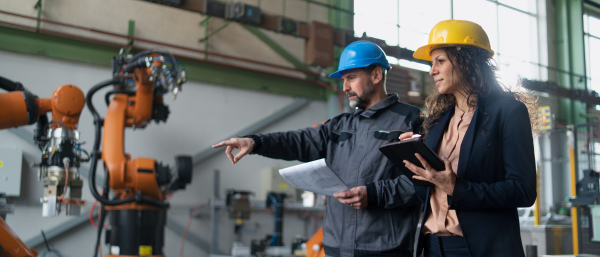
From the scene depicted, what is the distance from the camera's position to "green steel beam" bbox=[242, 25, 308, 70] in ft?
26.6

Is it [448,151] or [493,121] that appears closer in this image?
[493,121]

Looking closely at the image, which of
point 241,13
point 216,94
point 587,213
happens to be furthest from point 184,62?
point 587,213

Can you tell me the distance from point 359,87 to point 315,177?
0.64m

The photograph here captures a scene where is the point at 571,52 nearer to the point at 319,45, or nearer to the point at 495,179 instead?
the point at 319,45

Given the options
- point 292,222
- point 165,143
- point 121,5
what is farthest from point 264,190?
point 121,5

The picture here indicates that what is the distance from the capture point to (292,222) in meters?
8.09

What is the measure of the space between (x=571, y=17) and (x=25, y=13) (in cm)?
1182

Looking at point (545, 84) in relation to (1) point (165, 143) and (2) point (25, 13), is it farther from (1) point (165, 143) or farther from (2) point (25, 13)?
(2) point (25, 13)

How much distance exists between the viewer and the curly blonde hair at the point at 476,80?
1.73 m

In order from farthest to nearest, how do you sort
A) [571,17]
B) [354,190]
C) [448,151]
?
[571,17], [354,190], [448,151]

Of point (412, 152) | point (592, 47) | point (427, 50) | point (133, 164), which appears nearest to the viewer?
point (412, 152)

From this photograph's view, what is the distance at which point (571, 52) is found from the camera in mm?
12578

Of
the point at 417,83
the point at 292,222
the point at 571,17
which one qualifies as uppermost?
the point at 571,17

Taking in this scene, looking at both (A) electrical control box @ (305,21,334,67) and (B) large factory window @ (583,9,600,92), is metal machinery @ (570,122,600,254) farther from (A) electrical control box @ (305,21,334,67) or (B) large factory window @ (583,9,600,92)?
(B) large factory window @ (583,9,600,92)
